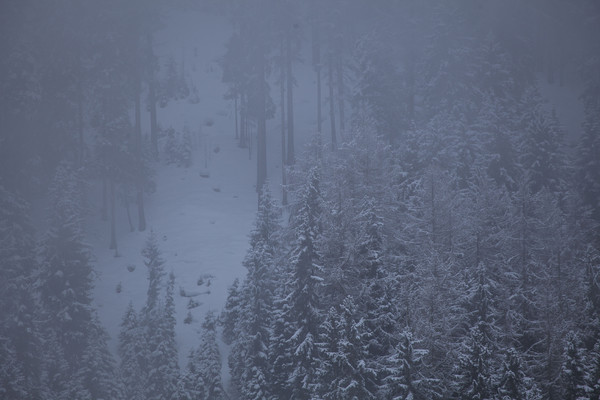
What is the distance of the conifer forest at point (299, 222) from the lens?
1670 cm

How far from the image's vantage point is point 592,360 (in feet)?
48.5

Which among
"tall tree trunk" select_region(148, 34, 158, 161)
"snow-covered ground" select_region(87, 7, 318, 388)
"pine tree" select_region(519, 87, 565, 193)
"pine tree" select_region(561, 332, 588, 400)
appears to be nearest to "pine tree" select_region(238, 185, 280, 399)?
"snow-covered ground" select_region(87, 7, 318, 388)

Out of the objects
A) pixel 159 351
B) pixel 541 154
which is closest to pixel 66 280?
pixel 159 351

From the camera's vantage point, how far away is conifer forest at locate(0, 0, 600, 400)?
16703 millimetres

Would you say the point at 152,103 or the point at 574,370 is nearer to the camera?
the point at 574,370

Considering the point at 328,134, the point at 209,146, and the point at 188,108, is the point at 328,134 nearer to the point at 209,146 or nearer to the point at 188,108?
the point at 209,146

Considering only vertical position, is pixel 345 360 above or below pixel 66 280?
above

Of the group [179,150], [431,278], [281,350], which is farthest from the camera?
[179,150]

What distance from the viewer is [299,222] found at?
18531mm

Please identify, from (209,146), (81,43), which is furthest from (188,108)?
(81,43)

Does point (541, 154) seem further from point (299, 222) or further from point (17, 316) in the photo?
point (17, 316)

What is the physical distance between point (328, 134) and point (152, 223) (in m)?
18.8

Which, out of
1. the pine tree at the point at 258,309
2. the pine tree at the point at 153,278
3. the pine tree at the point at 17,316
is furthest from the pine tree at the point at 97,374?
the pine tree at the point at 258,309

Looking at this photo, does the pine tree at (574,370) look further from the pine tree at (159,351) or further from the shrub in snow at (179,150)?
the shrub in snow at (179,150)
